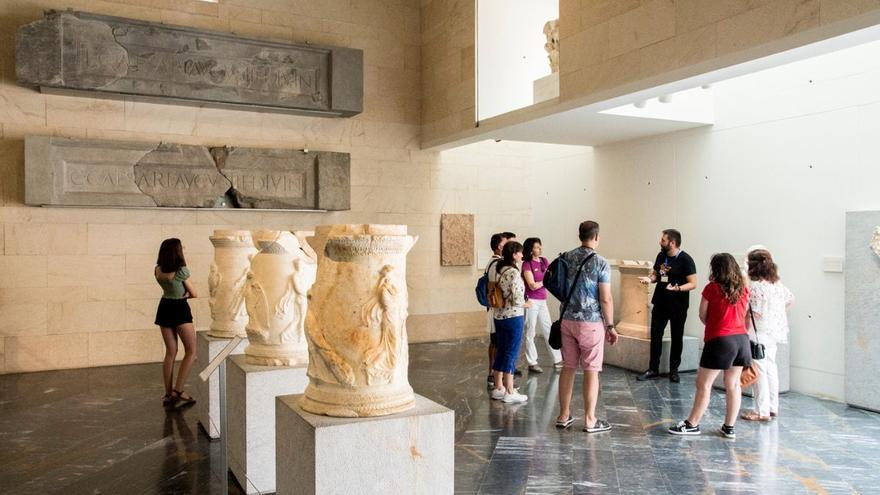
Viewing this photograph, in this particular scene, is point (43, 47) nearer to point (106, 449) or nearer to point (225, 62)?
point (225, 62)

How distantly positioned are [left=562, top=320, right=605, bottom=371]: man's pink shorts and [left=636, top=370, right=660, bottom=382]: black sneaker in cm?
243

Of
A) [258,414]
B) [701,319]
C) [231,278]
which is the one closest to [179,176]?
[231,278]

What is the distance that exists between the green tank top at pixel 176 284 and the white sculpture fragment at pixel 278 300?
205cm

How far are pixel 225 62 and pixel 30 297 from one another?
393 cm

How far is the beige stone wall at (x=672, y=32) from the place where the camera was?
4926mm

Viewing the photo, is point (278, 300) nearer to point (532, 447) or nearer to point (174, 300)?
point (532, 447)

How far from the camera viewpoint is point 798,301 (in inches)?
295

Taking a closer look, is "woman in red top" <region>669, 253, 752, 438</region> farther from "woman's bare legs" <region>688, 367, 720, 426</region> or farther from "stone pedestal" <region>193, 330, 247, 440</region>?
"stone pedestal" <region>193, 330, 247, 440</region>

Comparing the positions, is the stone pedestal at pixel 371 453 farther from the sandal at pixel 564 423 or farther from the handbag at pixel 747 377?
the handbag at pixel 747 377

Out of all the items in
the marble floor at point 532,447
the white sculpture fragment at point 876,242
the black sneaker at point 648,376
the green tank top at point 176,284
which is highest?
the white sculpture fragment at point 876,242

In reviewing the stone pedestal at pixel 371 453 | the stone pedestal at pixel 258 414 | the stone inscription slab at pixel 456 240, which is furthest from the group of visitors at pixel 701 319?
the stone inscription slab at pixel 456 240

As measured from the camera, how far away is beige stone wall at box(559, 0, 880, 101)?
4.93 metres

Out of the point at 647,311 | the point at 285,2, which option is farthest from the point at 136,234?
the point at 647,311

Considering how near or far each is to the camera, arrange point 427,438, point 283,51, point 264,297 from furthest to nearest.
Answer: point 283,51
point 264,297
point 427,438
